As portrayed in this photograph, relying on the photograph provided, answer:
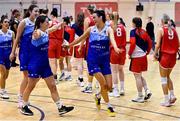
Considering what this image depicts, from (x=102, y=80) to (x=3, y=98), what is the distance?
267cm

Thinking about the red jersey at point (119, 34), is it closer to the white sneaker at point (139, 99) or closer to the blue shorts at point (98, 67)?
the white sneaker at point (139, 99)

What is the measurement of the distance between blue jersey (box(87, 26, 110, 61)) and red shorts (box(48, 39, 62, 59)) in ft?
10.8

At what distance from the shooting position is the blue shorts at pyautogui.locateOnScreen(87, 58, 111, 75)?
7023 millimetres

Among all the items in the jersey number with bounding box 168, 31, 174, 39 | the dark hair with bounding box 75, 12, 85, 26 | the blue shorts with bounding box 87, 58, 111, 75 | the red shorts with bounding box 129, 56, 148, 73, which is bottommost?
the red shorts with bounding box 129, 56, 148, 73

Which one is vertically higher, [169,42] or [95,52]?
[169,42]

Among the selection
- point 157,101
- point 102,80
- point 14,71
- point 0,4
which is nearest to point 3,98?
point 102,80

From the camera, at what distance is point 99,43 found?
7.04 metres

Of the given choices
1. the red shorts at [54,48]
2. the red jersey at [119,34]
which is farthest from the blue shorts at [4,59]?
the red jersey at [119,34]

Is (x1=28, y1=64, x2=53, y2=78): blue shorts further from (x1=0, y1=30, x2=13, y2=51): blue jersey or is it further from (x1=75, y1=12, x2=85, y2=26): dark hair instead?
(x1=75, y1=12, x2=85, y2=26): dark hair

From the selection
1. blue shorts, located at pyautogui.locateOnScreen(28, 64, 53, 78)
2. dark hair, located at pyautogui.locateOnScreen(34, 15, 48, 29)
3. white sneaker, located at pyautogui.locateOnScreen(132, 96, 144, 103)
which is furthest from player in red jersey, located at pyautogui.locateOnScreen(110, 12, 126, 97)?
blue shorts, located at pyautogui.locateOnScreen(28, 64, 53, 78)

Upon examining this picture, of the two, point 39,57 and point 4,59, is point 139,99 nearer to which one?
point 39,57

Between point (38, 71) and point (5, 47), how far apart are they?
1993 mm

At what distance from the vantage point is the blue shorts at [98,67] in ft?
23.0

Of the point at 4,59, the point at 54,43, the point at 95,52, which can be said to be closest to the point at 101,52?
the point at 95,52
